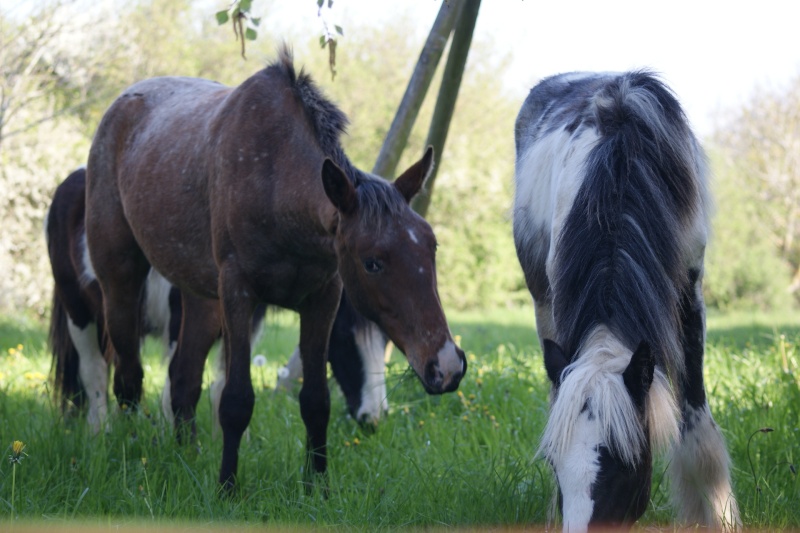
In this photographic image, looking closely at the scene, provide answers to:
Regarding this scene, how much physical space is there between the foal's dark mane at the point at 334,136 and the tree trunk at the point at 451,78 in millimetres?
1386

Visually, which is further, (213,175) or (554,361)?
(213,175)

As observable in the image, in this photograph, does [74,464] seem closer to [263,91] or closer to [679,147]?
[263,91]

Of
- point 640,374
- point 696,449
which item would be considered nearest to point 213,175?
point 640,374

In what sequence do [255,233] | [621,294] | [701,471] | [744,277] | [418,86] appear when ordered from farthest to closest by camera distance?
[744,277], [418,86], [255,233], [701,471], [621,294]

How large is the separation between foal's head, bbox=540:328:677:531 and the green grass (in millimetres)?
814

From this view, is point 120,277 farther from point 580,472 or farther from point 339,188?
point 580,472

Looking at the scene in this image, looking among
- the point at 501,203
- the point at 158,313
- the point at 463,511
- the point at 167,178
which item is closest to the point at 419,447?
the point at 463,511

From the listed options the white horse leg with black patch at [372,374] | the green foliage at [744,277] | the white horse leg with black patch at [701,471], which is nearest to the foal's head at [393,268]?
Result: the white horse leg with black patch at [701,471]

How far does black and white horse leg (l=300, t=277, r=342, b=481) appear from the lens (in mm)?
4094

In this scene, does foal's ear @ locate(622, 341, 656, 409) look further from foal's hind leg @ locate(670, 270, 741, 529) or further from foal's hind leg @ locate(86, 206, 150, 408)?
foal's hind leg @ locate(86, 206, 150, 408)

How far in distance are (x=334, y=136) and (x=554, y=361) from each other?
1.70 metres

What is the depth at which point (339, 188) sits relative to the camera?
136 inches

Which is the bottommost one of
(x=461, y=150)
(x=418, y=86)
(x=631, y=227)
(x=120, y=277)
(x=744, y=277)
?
(x=744, y=277)

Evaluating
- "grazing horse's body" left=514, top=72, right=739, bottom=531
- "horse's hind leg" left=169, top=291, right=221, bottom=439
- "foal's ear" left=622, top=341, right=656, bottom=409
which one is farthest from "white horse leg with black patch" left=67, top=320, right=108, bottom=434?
"foal's ear" left=622, top=341, right=656, bottom=409
